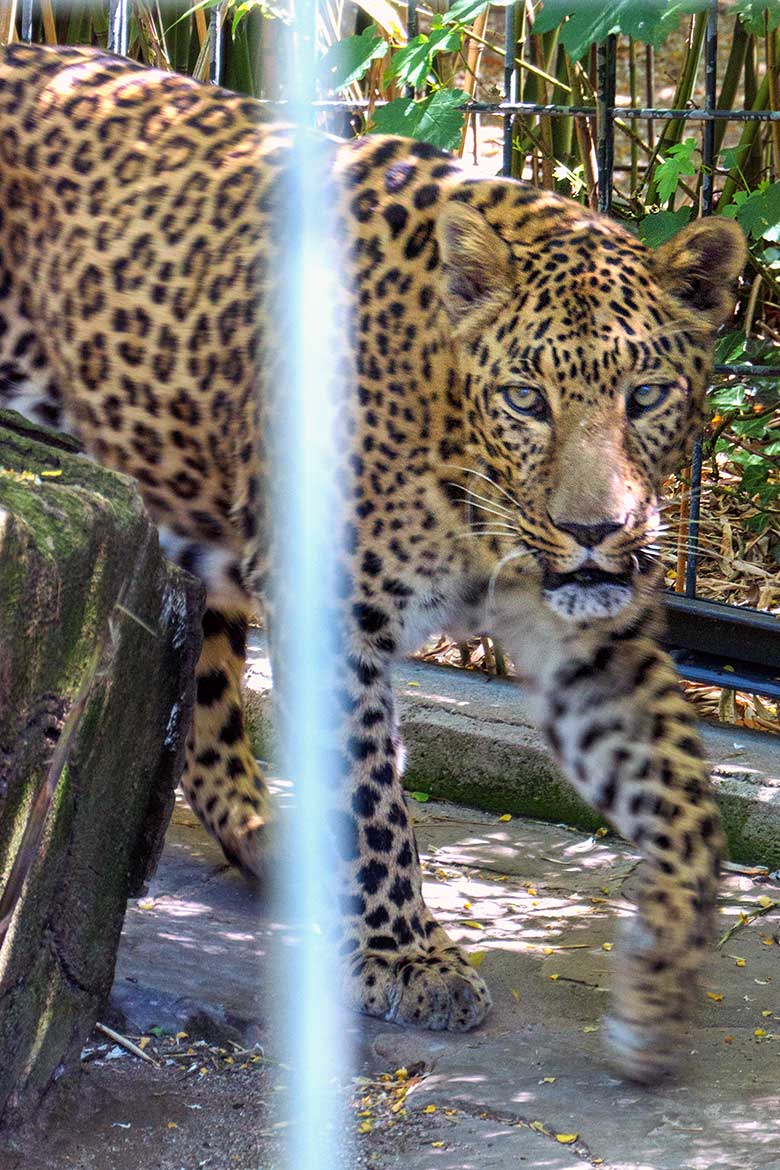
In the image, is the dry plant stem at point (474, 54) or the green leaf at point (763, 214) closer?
the green leaf at point (763, 214)

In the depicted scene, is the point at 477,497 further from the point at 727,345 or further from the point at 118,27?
the point at 118,27

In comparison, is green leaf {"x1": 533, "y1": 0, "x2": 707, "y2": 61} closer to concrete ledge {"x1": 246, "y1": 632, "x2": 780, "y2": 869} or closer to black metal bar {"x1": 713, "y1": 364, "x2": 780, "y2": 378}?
black metal bar {"x1": 713, "y1": 364, "x2": 780, "y2": 378}

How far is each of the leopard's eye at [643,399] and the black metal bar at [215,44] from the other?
2.76 metres

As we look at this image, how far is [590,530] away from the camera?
3.79 metres

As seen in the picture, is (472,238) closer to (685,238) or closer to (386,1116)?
(685,238)

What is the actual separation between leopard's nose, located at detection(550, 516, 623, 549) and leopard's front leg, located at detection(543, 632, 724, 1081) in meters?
0.44

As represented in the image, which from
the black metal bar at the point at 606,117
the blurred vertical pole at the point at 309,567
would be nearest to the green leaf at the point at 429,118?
the black metal bar at the point at 606,117

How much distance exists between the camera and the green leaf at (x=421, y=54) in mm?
4957

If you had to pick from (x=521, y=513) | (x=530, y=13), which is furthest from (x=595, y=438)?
(x=530, y=13)

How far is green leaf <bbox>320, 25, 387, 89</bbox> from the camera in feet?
17.2

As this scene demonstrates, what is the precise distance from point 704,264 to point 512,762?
6.36ft

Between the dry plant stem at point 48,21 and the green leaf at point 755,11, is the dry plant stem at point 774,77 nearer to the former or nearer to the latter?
the green leaf at point 755,11

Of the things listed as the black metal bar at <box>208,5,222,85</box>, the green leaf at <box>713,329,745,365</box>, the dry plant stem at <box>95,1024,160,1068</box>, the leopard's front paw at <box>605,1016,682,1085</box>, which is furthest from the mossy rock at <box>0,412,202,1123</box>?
the black metal bar at <box>208,5,222,85</box>

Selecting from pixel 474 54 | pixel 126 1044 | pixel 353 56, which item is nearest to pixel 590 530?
pixel 126 1044
